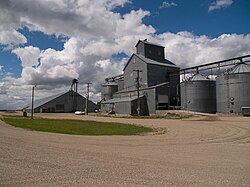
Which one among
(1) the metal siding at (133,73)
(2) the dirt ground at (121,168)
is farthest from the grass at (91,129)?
(1) the metal siding at (133,73)

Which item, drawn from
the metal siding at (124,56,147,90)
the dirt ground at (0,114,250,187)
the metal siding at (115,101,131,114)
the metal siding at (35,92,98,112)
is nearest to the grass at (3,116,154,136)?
the dirt ground at (0,114,250,187)

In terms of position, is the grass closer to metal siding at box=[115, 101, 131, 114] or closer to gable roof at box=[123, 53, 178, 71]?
metal siding at box=[115, 101, 131, 114]

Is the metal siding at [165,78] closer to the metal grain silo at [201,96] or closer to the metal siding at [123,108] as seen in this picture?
the metal grain silo at [201,96]

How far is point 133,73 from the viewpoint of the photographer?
7819 centimetres

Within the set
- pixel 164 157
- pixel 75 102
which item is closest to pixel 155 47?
pixel 75 102

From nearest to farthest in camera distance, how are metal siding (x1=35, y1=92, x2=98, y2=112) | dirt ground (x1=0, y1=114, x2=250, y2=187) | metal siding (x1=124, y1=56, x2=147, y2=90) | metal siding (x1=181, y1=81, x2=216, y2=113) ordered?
dirt ground (x1=0, y1=114, x2=250, y2=187) → metal siding (x1=181, y1=81, x2=216, y2=113) → metal siding (x1=124, y1=56, x2=147, y2=90) → metal siding (x1=35, y1=92, x2=98, y2=112)

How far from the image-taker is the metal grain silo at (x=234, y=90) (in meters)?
51.4

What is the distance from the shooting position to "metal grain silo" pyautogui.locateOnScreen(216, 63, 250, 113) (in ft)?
169

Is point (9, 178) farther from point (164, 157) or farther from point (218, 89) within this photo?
point (218, 89)

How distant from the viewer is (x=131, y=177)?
766 centimetres

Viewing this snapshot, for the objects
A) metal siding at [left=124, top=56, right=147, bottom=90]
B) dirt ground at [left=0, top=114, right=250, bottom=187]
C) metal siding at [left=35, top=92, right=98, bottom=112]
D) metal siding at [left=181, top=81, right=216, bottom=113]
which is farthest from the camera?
metal siding at [left=35, top=92, right=98, bottom=112]

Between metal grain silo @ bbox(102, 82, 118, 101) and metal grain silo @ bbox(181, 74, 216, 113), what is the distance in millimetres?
38322

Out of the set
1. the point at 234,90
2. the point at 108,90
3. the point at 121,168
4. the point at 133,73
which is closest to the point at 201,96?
the point at 234,90

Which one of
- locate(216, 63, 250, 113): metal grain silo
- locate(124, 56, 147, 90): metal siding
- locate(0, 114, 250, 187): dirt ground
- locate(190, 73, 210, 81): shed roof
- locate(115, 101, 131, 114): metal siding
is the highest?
locate(124, 56, 147, 90): metal siding
